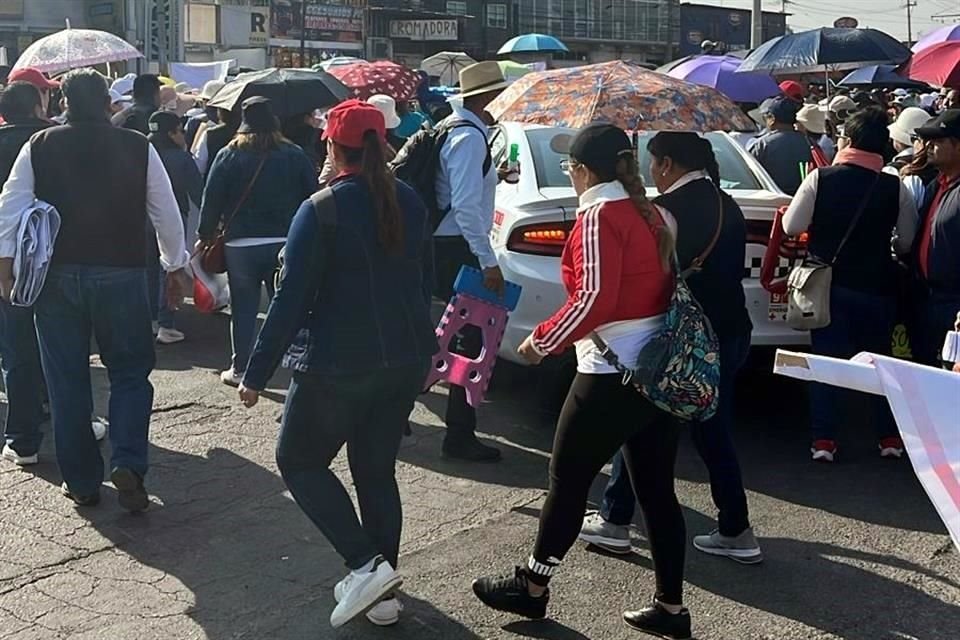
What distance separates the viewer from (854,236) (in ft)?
19.1

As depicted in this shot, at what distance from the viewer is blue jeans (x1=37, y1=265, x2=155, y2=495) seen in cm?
517

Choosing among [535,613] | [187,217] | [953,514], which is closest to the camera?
[953,514]

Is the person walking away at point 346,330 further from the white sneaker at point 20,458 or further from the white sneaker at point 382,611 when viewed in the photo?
the white sneaker at point 20,458

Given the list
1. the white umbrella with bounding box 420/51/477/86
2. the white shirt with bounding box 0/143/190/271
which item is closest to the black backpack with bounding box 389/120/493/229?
the white shirt with bounding box 0/143/190/271

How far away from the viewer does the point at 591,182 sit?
3967 mm

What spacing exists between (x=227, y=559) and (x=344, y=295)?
1425 mm

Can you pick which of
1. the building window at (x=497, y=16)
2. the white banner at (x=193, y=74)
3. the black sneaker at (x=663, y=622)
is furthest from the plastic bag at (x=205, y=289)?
the building window at (x=497, y=16)

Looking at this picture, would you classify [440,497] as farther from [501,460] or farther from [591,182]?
[591,182]

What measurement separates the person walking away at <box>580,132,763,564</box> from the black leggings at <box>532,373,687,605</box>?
0.54m

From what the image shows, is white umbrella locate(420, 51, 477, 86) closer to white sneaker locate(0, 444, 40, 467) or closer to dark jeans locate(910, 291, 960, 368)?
dark jeans locate(910, 291, 960, 368)

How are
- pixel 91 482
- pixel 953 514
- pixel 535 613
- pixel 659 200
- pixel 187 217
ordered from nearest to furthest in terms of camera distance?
pixel 953 514 < pixel 535 613 < pixel 659 200 < pixel 91 482 < pixel 187 217

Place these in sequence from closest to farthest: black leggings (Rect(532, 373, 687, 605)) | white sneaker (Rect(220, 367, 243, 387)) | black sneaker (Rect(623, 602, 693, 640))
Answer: black leggings (Rect(532, 373, 687, 605)) → black sneaker (Rect(623, 602, 693, 640)) → white sneaker (Rect(220, 367, 243, 387))

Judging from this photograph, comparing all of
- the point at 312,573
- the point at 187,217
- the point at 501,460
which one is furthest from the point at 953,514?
the point at 187,217

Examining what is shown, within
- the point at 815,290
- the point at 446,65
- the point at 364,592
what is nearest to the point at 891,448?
the point at 815,290
